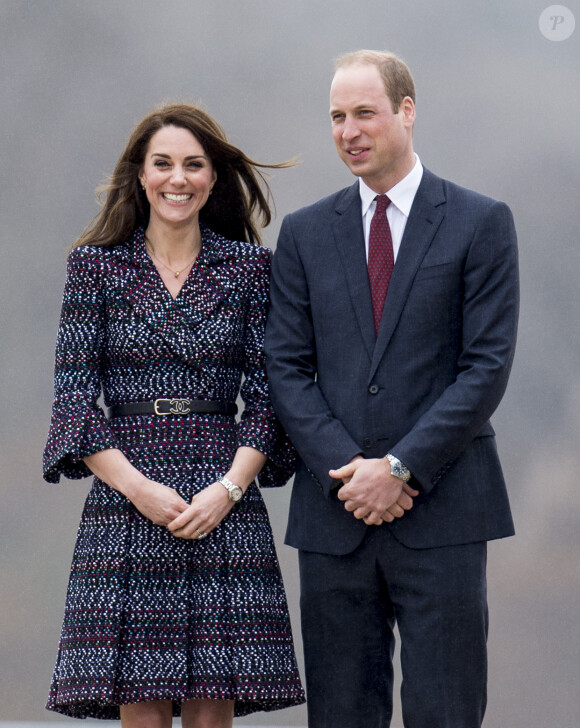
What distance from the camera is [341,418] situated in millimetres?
2523

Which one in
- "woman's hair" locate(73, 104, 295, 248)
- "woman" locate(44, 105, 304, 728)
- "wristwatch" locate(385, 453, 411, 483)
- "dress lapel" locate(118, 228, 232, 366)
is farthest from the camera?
"woman's hair" locate(73, 104, 295, 248)

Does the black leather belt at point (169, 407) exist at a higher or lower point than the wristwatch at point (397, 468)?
higher

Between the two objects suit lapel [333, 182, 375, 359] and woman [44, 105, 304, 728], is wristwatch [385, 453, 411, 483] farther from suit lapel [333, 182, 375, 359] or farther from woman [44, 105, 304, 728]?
woman [44, 105, 304, 728]

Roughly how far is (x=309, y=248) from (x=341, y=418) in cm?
40

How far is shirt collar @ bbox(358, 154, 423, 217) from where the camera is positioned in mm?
2590

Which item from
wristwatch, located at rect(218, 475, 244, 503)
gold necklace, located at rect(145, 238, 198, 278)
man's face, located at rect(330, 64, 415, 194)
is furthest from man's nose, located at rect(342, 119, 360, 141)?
wristwatch, located at rect(218, 475, 244, 503)

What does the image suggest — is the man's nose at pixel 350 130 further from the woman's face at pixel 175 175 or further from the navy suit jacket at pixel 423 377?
the woman's face at pixel 175 175

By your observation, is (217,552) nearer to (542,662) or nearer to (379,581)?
(379,581)

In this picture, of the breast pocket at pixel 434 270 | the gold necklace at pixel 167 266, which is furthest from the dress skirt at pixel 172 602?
the breast pocket at pixel 434 270

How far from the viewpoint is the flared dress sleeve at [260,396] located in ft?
8.71

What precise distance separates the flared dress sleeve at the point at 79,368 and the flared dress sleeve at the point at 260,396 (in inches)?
13.1

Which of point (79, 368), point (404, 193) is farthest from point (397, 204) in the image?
point (79, 368)

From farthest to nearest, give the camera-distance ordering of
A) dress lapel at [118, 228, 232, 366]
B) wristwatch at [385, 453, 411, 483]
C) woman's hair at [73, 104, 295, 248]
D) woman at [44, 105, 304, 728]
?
1. woman's hair at [73, 104, 295, 248]
2. dress lapel at [118, 228, 232, 366]
3. woman at [44, 105, 304, 728]
4. wristwatch at [385, 453, 411, 483]

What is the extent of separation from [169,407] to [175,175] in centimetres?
53
